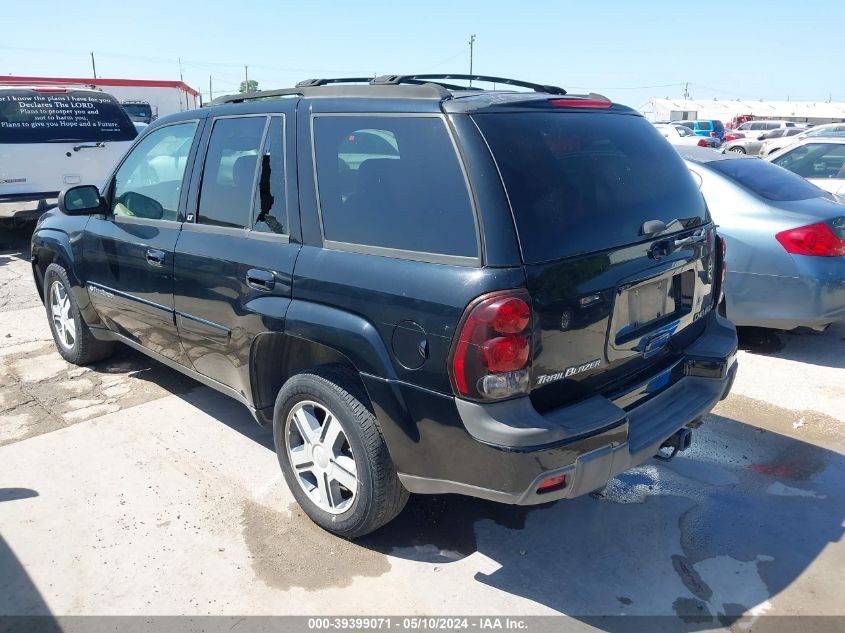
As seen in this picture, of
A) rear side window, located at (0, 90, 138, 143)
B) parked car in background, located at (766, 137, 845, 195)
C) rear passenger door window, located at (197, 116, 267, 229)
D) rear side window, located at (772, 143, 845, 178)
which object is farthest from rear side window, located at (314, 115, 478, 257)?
rear side window, located at (0, 90, 138, 143)

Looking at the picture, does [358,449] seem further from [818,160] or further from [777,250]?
[818,160]

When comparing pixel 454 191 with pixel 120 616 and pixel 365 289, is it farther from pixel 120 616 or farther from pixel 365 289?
pixel 120 616

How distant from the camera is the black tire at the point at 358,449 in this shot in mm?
2803

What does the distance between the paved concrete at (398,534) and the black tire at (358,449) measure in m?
0.18

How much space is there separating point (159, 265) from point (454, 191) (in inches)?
84.5

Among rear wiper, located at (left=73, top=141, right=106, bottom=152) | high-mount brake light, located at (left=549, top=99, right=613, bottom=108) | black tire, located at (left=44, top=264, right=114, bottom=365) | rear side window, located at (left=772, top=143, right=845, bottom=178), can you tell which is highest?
high-mount brake light, located at (left=549, top=99, right=613, bottom=108)

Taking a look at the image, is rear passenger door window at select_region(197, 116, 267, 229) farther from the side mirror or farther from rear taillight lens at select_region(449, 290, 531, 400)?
rear taillight lens at select_region(449, 290, 531, 400)

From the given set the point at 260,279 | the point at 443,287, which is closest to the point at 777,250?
the point at 443,287

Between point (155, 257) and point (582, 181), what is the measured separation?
251 centimetres

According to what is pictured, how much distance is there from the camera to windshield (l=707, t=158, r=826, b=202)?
→ 5371mm

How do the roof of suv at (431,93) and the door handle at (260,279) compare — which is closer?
the roof of suv at (431,93)

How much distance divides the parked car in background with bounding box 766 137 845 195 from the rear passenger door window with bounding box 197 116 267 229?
7021mm

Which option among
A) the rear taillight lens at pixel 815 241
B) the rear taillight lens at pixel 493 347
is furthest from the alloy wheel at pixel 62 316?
the rear taillight lens at pixel 815 241

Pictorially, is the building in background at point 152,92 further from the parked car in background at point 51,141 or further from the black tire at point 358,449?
the black tire at point 358,449
